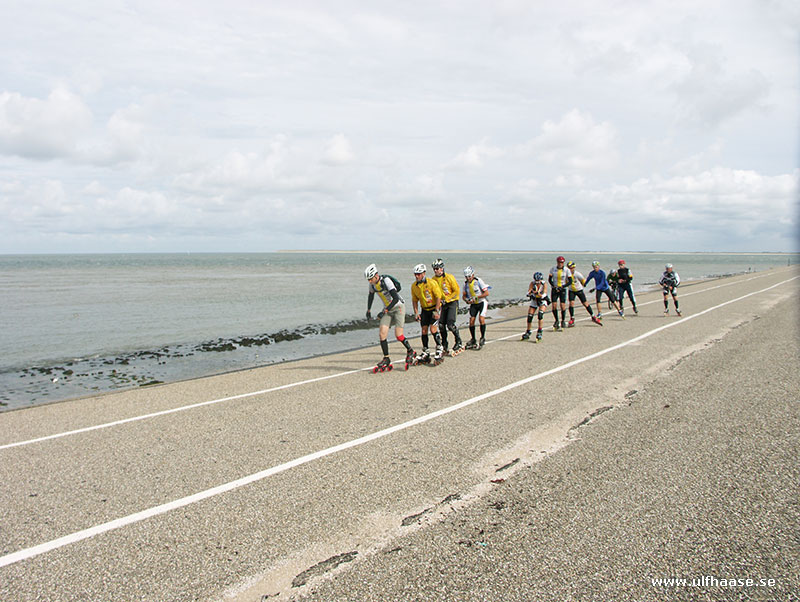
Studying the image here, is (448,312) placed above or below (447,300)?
below

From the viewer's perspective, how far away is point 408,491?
15.5 feet

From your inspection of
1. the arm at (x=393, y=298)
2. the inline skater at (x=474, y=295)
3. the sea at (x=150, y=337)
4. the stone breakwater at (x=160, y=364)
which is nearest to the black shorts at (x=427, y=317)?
the arm at (x=393, y=298)

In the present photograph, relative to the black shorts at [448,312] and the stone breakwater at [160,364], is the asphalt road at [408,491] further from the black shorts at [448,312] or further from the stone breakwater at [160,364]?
the stone breakwater at [160,364]

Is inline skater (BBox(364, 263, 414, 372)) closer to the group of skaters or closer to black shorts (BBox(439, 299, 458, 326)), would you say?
the group of skaters

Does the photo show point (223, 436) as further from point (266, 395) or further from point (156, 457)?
point (266, 395)

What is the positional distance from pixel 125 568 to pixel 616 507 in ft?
12.5

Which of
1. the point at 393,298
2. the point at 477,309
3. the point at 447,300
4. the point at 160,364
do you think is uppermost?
the point at 393,298

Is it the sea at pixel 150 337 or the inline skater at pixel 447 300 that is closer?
the inline skater at pixel 447 300

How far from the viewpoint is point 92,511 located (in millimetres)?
4508

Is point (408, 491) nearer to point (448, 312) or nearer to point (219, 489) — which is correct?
point (219, 489)

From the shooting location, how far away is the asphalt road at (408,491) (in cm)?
351

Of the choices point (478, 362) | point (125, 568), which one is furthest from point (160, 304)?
point (125, 568)

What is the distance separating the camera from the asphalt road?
351cm

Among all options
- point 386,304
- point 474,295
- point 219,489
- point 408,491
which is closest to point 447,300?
point 474,295
